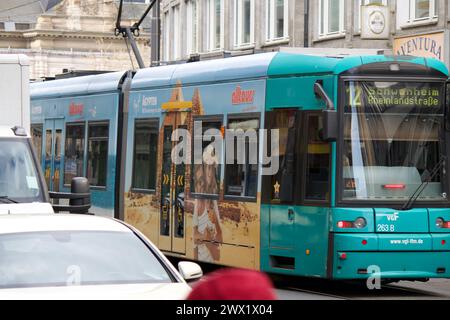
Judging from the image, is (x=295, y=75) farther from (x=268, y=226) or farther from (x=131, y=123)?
(x=131, y=123)

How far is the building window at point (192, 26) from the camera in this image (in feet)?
148

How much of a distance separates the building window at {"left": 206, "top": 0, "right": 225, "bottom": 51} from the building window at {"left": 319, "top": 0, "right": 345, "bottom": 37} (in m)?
7.80

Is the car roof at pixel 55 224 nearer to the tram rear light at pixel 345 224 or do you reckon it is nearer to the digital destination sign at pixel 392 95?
the tram rear light at pixel 345 224

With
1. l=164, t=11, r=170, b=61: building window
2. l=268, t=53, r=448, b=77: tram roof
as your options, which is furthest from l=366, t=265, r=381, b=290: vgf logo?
l=164, t=11, r=170, b=61: building window

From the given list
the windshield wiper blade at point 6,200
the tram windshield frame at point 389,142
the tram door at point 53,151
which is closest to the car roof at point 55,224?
the windshield wiper blade at point 6,200

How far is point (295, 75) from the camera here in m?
16.2

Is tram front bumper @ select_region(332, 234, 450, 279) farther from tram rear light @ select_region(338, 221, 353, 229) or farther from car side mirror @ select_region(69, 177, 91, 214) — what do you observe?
car side mirror @ select_region(69, 177, 91, 214)

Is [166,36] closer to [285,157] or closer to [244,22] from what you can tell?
[244,22]

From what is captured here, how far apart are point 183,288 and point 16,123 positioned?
270 inches

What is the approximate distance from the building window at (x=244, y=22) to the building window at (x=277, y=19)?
1.09 metres

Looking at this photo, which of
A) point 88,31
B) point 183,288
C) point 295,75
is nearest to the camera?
point 183,288

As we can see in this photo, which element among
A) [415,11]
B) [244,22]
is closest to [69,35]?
[244,22]

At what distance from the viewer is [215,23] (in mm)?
42969
